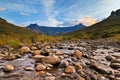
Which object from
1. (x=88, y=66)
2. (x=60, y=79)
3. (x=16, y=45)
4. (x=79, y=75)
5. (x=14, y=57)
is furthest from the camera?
(x=16, y=45)

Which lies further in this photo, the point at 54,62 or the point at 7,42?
the point at 7,42

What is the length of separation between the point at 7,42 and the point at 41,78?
25.5 meters

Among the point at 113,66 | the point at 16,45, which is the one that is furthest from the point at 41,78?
the point at 16,45

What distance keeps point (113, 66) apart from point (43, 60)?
658cm

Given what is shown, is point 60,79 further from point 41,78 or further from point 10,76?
point 10,76

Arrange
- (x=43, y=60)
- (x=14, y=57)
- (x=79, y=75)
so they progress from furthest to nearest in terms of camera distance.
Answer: (x=14, y=57) → (x=43, y=60) → (x=79, y=75)

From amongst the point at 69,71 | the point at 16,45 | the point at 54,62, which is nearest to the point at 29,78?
the point at 69,71

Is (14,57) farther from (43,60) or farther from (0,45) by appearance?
(0,45)

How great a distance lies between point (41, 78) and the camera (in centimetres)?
1362

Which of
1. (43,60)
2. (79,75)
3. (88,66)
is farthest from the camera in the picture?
(43,60)

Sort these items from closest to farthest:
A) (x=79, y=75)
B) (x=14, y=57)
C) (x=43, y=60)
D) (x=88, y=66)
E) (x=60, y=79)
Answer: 1. (x=60, y=79)
2. (x=79, y=75)
3. (x=88, y=66)
4. (x=43, y=60)
5. (x=14, y=57)

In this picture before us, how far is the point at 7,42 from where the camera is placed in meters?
37.5

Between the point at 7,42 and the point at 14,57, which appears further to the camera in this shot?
the point at 7,42

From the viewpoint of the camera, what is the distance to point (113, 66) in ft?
58.2
